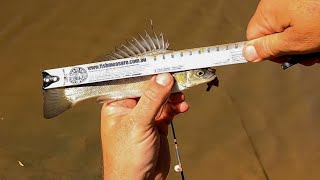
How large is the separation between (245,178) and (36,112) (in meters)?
2.47

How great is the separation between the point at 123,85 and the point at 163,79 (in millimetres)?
372

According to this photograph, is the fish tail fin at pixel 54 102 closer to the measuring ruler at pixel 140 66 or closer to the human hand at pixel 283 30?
the measuring ruler at pixel 140 66

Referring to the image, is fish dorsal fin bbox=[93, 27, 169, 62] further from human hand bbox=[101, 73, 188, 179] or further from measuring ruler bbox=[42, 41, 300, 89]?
human hand bbox=[101, 73, 188, 179]

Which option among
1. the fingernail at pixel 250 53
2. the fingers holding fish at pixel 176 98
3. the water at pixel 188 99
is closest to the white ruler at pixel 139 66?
the fingernail at pixel 250 53

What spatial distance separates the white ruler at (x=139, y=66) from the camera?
3303mm

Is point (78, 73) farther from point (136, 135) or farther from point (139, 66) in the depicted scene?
point (136, 135)

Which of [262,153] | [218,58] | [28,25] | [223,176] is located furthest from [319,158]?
[28,25]

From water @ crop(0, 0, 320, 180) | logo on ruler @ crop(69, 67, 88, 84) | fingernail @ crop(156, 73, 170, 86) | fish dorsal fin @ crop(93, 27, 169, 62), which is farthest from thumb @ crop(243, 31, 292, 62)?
water @ crop(0, 0, 320, 180)

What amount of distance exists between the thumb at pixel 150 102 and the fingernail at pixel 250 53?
57 centimetres

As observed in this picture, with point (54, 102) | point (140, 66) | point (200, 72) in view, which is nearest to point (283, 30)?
point (200, 72)

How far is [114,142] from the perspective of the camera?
337 centimetres

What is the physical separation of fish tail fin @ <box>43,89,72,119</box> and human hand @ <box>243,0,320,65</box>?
1335mm

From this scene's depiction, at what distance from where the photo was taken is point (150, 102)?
318 centimetres

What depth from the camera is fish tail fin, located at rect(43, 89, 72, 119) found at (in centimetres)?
345
